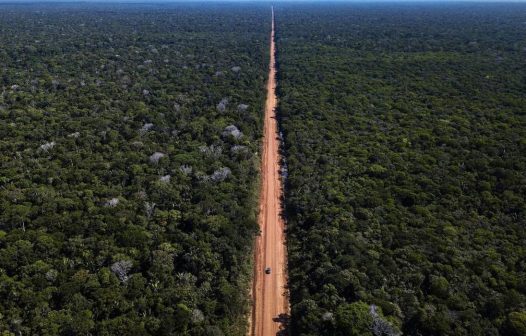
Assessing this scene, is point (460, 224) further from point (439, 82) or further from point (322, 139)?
point (439, 82)

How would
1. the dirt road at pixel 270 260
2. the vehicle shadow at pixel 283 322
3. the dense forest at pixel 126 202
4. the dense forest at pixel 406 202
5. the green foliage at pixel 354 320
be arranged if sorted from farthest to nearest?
the dirt road at pixel 270 260 → the dense forest at pixel 406 202 → the vehicle shadow at pixel 283 322 → the dense forest at pixel 126 202 → the green foliage at pixel 354 320

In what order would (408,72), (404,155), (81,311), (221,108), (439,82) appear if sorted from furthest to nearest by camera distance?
(408,72), (439,82), (221,108), (404,155), (81,311)

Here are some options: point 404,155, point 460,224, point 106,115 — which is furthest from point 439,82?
point 106,115

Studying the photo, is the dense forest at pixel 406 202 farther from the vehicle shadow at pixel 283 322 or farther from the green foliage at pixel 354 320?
the vehicle shadow at pixel 283 322

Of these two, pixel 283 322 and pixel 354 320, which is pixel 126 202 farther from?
pixel 354 320

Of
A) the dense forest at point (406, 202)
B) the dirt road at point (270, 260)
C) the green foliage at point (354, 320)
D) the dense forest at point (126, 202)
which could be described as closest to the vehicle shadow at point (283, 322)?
the dirt road at point (270, 260)

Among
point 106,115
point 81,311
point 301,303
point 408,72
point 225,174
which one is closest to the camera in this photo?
point 81,311
